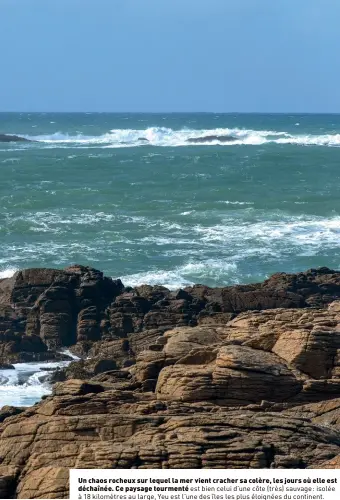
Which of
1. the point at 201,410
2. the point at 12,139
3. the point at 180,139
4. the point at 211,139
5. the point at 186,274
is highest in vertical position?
the point at 201,410

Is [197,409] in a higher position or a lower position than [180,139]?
higher

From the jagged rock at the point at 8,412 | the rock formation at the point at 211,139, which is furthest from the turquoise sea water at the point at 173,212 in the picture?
the jagged rock at the point at 8,412

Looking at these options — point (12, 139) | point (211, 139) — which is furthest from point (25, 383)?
point (12, 139)

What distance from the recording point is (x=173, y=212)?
203ft

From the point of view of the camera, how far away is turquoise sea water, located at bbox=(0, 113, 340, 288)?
158 feet

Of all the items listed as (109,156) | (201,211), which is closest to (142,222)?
(201,211)

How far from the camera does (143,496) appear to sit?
643 inches

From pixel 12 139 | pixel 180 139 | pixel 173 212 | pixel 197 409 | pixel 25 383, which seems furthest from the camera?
pixel 12 139

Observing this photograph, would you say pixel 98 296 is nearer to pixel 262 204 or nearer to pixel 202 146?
pixel 262 204
